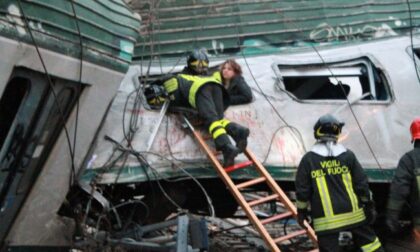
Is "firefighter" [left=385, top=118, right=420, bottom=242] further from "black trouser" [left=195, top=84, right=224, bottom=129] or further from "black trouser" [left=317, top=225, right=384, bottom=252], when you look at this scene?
"black trouser" [left=195, top=84, right=224, bottom=129]

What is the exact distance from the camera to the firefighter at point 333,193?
17.9 feet

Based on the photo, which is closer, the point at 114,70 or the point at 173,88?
the point at 114,70

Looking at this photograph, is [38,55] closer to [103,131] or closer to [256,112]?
[103,131]

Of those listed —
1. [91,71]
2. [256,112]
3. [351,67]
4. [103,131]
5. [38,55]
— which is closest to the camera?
[38,55]

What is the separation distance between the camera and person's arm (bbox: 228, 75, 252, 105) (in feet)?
24.4

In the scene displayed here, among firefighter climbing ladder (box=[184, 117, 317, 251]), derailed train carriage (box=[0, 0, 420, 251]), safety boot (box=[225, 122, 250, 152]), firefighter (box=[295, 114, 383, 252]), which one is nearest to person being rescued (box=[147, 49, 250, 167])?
safety boot (box=[225, 122, 250, 152])

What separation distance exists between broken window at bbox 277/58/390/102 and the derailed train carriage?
0.05ft

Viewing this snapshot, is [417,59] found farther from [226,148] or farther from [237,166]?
[226,148]

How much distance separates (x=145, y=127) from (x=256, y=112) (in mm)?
1229

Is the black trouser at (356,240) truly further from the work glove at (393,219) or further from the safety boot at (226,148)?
the safety boot at (226,148)

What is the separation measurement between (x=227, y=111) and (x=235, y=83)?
315 millimetres

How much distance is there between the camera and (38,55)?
5.32 m

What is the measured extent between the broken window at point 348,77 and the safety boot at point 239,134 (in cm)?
121

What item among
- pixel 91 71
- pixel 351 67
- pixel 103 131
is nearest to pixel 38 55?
pixel 91 71
